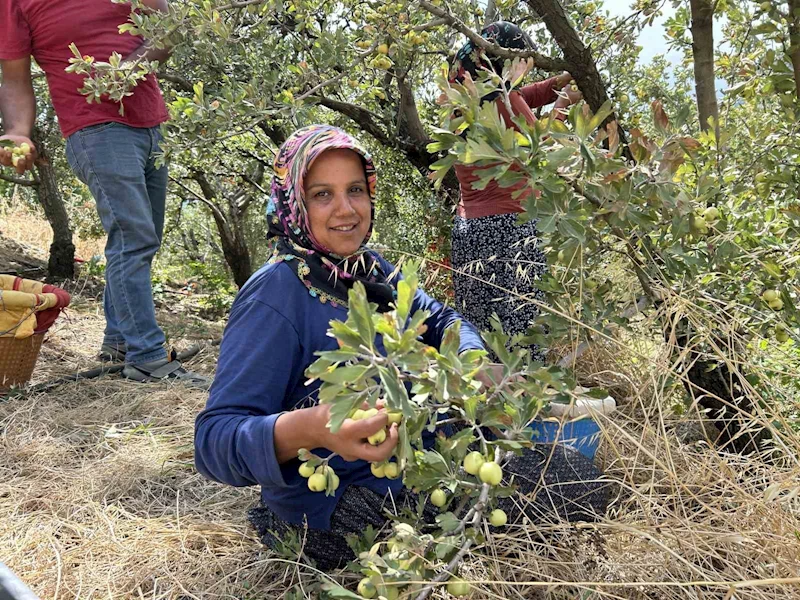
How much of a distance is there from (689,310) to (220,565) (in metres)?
1.38

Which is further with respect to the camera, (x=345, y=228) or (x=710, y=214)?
(x=345, y=228)

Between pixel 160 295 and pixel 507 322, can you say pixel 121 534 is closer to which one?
pixel 507 322

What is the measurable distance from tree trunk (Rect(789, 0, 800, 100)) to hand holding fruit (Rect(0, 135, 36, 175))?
2597 mm

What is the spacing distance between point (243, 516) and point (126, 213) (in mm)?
1763

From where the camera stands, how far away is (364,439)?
117 centimetres

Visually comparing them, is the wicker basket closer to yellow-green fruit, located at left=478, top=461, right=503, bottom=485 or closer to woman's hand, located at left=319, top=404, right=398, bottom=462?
woman's hand, located at left=319, top=404, right=398, bottom=462

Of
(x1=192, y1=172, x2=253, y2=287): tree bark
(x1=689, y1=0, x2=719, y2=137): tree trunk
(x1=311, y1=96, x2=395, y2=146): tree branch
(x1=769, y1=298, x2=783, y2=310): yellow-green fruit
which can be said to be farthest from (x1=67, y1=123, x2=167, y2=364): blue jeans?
(x1=192, y1=172, x2=253, y2=287): tree bark

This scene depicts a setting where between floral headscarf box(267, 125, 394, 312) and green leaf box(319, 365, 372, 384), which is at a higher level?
floral headscarf box(267, 125, 394, 312)

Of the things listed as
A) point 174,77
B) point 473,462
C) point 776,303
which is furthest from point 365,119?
point 473,462

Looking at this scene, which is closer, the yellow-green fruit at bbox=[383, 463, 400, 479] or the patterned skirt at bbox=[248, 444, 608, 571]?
the yellow-green fruit at bbox=[383, 463, 400, 479]

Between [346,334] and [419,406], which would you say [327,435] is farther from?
[346,334]

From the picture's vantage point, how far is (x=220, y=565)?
6.00 feet

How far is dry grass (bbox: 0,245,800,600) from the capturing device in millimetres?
1268

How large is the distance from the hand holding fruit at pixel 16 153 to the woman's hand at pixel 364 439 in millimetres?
2090
